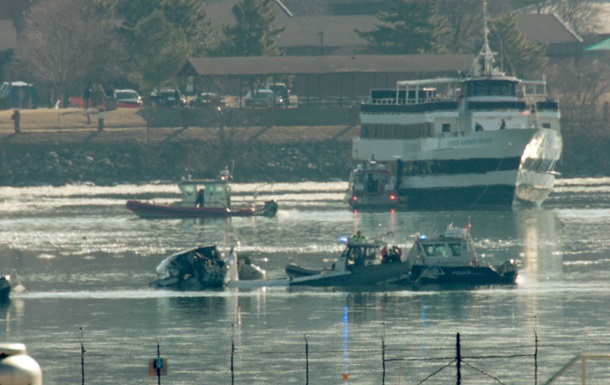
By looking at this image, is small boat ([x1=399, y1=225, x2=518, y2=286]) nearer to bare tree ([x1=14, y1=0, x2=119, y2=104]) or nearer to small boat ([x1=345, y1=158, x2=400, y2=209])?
small boat ([x1=345, y1=158, x2=400, y2=209])

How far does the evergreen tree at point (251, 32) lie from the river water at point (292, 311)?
61.8 meters

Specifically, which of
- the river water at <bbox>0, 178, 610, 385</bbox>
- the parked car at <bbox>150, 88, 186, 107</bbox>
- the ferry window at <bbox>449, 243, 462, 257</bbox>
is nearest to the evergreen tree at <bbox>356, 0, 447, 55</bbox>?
the parked car at <bbox>150, 88, 186, 107</bbox>

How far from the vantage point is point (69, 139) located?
152m

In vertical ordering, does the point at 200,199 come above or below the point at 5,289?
above

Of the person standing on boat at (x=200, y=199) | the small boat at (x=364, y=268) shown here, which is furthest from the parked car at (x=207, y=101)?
the small boat at (x=364, y=268)

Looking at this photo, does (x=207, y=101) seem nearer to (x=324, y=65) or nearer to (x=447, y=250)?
(x=324, y=65)

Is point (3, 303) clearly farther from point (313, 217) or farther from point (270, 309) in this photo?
point (313, 217)

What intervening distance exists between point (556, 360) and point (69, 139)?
334ft

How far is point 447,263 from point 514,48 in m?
99.9

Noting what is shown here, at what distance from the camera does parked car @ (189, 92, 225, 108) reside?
535 feet

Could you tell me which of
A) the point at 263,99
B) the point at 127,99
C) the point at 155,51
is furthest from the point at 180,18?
the point at 263,99

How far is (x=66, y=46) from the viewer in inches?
6471

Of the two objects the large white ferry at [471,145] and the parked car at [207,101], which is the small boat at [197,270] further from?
the parked car at [207,101]

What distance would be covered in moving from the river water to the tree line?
5480 cm
